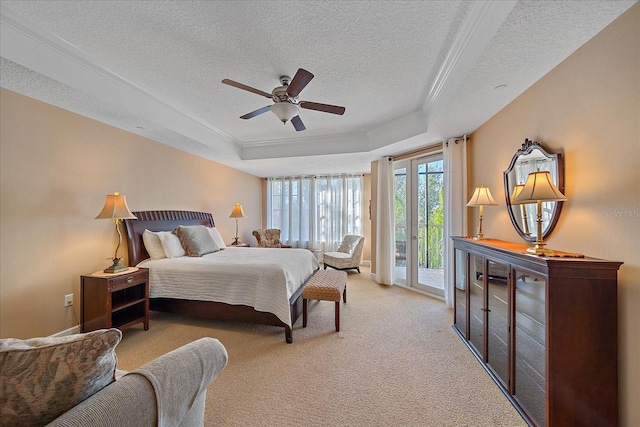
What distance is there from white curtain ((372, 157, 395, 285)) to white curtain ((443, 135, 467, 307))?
1117mm

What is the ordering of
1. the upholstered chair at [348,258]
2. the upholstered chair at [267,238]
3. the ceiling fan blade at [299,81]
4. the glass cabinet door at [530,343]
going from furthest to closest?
the upholstered chair at [267,238] < the upholstered chair at [348,258] < the ceiling fan blade at [299,81] < the glass cabinet door at [530,343]

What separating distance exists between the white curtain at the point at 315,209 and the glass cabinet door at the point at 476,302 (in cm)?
383

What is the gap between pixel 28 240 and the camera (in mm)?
2314

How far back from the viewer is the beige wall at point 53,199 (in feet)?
7.22

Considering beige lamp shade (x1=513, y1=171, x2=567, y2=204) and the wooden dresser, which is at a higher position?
beige lamp shade (x1=513, y1=171, x2=567, y2=204)

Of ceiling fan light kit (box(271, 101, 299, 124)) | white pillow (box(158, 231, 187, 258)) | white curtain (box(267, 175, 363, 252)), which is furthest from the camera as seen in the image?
white curtain (box(267, 175, 363, 252))

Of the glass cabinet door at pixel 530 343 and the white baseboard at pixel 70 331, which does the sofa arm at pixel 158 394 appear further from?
the white baseboard at pixel 70 331

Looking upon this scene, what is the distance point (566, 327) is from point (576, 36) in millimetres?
1799

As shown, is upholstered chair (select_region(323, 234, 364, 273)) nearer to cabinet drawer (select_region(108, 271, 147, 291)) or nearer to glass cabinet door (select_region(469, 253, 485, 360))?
glass cabinet door (select_region(469, 253, 485, 360))

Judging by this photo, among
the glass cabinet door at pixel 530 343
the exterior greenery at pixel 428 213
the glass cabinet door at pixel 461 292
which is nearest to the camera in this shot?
the glass cabinet door at pixel 530 343

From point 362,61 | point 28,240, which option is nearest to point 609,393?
point 362,61

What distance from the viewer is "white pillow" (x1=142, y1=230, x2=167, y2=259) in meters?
3.25

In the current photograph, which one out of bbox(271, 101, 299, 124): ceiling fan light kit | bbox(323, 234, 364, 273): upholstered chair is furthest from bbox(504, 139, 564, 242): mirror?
bbox(323, 234, 364, 273): upholstered chair

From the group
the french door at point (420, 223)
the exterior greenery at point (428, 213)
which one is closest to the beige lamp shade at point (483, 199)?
the french door at point (420, 223)
